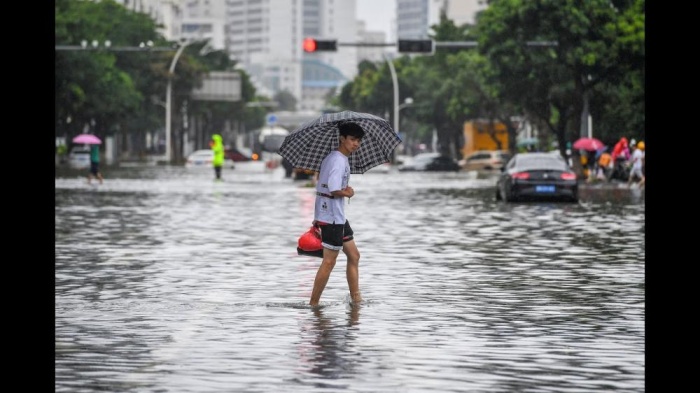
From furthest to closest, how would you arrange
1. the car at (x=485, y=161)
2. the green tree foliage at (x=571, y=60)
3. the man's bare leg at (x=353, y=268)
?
the car at (x=485, y=161) < the green tree foliage at (x=571, y=60) < the man's bare leg at (x=353, y=268)

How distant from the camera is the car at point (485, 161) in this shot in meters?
93.2

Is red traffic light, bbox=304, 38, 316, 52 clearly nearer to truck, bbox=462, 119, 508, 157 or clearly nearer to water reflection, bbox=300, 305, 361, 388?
water reflection, bbox=300, 305, 361, 388

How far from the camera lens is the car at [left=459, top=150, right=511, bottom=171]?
306 feet

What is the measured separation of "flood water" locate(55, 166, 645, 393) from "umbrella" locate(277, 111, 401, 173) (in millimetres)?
1236

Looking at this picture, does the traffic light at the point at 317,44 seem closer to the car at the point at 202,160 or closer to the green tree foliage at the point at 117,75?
the green tree foliage at the point at 117,75

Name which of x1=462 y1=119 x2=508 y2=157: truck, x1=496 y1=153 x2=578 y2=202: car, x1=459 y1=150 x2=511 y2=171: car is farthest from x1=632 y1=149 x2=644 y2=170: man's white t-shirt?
x1=462 y1=119 x2=508 y2=157: truck

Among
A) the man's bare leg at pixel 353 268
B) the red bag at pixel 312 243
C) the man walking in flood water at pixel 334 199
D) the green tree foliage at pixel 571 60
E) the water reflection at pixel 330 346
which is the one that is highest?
the green tree foliage at pixel 571 60

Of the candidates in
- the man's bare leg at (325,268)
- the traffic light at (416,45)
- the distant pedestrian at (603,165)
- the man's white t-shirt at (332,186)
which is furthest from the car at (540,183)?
the man's white t-shirt at (332,186)

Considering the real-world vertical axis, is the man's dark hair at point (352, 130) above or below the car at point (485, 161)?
above

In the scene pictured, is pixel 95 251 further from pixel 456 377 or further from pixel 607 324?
pixel 456 377

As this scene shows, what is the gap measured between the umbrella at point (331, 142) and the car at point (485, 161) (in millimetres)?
76194

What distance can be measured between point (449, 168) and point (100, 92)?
64.8 feet

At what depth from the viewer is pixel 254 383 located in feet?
33.9
